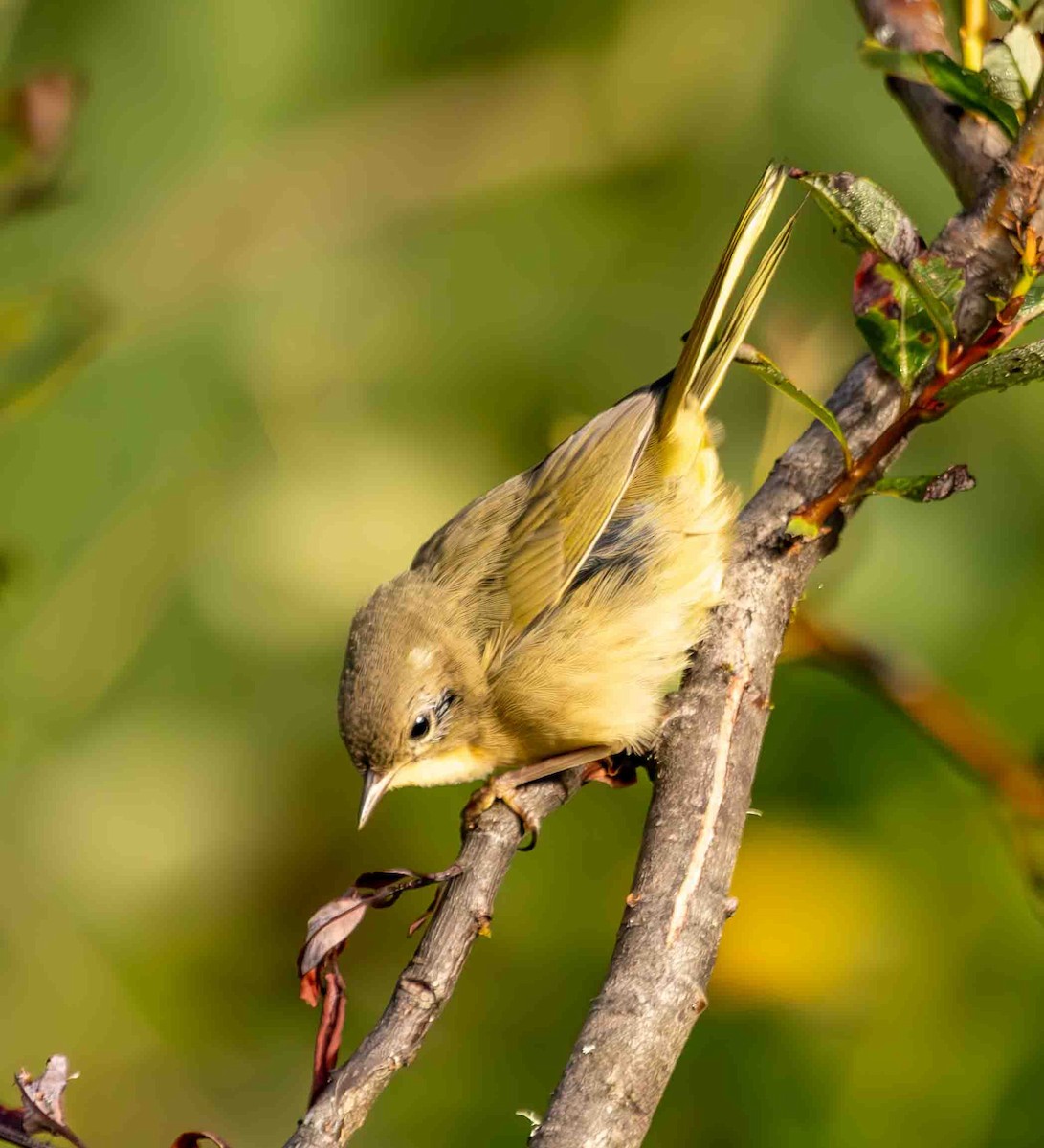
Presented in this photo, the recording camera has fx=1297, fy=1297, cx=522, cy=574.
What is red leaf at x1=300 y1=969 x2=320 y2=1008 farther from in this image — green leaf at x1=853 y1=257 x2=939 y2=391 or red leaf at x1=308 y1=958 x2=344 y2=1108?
green leaf at x1=853 y1=257 x2=939 y2=391

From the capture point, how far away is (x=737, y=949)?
2.61 meters

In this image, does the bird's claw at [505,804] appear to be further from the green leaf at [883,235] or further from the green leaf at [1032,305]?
the green leaf at [1032,305]

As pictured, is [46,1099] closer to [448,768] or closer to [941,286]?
[448,768]

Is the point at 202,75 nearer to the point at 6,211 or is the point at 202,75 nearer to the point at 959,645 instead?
the point at 6,211

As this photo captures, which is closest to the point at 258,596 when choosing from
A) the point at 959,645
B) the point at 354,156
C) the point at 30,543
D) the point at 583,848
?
the point at 30,543

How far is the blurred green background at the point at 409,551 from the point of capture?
2.55 meters

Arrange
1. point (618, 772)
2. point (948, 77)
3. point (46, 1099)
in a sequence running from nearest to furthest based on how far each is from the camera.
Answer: point (46, 1099) < point (948, 77) < point (618, 772)

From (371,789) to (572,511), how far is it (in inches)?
31.6

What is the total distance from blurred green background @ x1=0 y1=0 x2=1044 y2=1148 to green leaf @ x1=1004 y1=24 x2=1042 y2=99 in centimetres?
86

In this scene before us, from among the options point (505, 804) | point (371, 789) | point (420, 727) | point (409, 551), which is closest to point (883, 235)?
point (505, 804)

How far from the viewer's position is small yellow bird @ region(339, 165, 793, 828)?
8.58 ft

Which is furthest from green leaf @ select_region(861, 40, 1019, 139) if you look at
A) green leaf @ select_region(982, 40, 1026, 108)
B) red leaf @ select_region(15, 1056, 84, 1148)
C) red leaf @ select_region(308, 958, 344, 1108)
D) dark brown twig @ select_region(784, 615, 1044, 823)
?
red leaf @ select_region(15, 1056, 84, 1148)

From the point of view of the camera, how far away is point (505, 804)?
2.35 metres

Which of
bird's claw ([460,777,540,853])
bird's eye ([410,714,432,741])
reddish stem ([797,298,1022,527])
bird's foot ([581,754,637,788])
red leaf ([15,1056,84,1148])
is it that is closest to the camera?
red leaf ([15,1056,84,1148])
